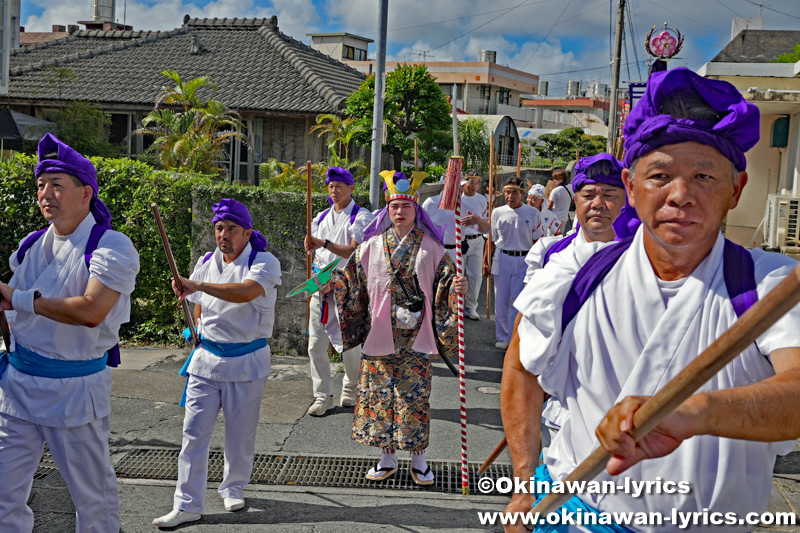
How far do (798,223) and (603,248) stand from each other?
12.2 metres

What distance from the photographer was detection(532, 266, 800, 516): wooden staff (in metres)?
1.26

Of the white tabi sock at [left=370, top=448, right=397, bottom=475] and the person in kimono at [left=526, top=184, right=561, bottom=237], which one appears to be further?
the person in kimono at [left=526, top=184, right=561, bottom=237]

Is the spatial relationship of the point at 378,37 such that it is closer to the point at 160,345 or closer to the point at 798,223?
the point at 160,345

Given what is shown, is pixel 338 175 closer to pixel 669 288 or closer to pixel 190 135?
pixel 669 288

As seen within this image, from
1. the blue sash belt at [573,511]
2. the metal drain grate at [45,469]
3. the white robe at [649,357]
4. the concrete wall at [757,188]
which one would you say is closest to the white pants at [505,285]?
the metal drain grate at [45,469]

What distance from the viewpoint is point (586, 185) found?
4680 millimetres

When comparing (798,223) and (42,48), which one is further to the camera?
(42,48)

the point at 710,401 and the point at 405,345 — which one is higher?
the point at 710,401

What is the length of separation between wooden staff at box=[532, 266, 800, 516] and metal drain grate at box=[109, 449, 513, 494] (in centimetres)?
418

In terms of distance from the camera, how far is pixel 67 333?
4.00 m

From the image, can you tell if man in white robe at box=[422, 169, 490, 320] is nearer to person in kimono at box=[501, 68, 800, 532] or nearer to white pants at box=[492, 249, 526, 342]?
white pants at box=[492, 249, 526, 342]

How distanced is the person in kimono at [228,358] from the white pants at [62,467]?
869 mm

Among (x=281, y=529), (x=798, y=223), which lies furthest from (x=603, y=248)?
(x=798, y=223)

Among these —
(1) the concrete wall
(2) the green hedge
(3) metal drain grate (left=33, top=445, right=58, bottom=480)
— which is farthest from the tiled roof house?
(3) metal drain grate (left=33, top=445, right=58, bottom=480)
